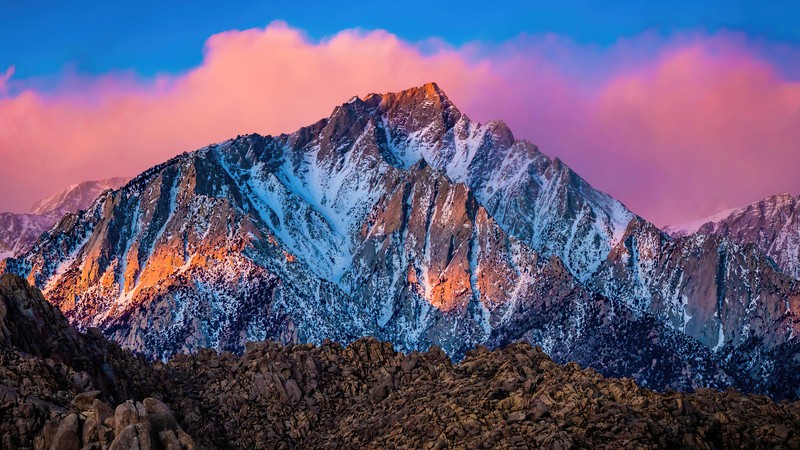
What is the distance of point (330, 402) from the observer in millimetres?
127438

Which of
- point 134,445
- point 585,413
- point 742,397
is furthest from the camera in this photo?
point 742,397

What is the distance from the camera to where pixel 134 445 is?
270ft

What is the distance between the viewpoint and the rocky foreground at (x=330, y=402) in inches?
3595

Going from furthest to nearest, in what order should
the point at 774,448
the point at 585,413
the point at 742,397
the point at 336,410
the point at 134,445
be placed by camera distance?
the point at 336,410 → the point at 742,397 → the point at 585,413 → the point at 774,448 → the point at 134,445

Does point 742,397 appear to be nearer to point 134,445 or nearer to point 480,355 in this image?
point 480,355

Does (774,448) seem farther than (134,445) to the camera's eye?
Yes

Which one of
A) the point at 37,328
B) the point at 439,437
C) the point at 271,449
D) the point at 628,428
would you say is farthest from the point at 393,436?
the point at 37,328

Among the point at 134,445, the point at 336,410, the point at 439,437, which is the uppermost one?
the point at 336,410

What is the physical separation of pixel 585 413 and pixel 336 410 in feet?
111

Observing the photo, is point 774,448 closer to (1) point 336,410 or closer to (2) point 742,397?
(2) point 742,397

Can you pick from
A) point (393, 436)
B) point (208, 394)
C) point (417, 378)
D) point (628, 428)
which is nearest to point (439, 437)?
point (393, 436)

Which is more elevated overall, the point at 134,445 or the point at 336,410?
the point at 336,410

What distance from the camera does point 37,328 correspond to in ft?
399

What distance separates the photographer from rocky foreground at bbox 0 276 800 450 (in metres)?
91.3
